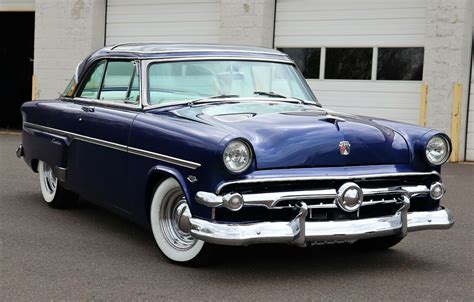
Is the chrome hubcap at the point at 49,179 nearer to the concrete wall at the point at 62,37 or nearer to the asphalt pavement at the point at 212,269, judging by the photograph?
the asphalt pavement at the point at 212,269

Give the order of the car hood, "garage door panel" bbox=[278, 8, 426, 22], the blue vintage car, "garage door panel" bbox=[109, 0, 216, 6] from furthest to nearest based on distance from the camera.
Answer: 1. "garage door panel" bbox=[109, 0, 216, 6]
2. "garage door panel" bbox=[278, 8, 426, 22]
3. the car hood
4. the blue vintage car

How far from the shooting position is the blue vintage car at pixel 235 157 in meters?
4.34

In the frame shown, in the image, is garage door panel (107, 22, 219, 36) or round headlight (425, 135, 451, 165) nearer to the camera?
round headlight (425, 135, 451, 165)

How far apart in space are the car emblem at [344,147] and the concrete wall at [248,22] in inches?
423

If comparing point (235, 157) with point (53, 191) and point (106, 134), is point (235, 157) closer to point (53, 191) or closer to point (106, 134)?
point (106, 134)

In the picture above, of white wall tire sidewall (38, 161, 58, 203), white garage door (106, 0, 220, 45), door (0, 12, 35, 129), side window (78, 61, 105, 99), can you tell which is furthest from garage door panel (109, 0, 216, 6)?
side window (78, 61, 105, 99)

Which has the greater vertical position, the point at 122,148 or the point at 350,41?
the point at 350,41

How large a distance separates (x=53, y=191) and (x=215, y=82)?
2.24 m

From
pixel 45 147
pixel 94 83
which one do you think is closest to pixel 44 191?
pixel 45 147

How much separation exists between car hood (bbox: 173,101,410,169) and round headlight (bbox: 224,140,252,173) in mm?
48

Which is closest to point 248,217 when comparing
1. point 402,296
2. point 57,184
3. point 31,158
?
point 402,296

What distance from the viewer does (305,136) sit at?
179 inches

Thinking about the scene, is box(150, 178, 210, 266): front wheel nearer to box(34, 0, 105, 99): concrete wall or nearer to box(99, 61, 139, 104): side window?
box(99, 61, 139, 104): side window

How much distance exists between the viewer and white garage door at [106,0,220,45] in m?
16.2
